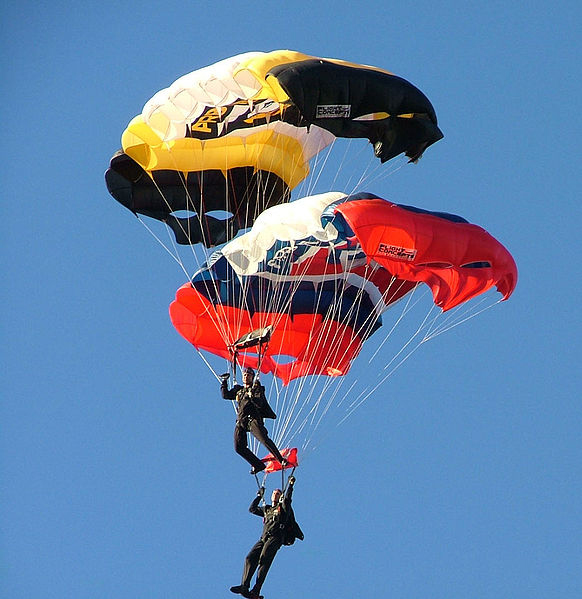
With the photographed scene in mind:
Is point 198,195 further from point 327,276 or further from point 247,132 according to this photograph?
point 327,276

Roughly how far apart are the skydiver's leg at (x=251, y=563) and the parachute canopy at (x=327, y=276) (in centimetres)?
228

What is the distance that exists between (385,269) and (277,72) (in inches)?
132

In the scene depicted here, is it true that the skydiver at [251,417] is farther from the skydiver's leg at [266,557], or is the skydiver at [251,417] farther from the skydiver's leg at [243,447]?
the skydiver's leg at [266,557]

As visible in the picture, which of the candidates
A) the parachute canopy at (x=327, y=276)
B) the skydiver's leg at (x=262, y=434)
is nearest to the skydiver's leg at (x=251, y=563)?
the skydiver's leg at (x=262, y=434)

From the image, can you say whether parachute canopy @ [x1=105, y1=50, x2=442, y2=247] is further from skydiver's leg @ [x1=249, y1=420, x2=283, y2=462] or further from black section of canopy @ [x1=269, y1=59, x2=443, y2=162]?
skydiver's leg @ [x1=249, y1=420, x2=283, y2=462]

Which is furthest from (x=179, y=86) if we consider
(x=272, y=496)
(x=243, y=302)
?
(x=272, y=496)

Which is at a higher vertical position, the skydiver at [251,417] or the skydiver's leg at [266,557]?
the skydiver at [251,417]

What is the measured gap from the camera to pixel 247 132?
2012 cm

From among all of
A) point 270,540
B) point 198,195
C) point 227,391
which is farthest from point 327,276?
point 270,540

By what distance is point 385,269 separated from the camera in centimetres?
2052

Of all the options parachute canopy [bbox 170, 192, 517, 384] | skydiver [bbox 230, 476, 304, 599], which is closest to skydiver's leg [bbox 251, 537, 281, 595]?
skydiver [bbox 230, 476, 304, 599]

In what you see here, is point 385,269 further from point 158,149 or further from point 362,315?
point 158,149

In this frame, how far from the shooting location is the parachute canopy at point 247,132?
59.9 feet

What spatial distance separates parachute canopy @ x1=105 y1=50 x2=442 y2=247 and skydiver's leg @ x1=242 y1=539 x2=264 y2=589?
3904 mm
